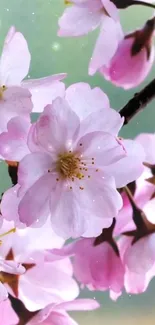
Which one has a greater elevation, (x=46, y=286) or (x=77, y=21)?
(x=77, y=21)

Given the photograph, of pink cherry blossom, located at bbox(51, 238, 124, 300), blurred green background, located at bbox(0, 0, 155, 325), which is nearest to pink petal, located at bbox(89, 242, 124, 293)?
pink cherry blossom, located at bbox(51, 238, 124, 300)

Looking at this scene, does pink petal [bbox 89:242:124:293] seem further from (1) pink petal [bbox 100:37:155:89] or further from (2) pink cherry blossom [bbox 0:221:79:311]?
(1) pink petal [bbox 100:37:155:89]

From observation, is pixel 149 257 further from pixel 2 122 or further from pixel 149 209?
pixel 2 122

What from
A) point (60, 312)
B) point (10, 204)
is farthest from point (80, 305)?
point (10, 204)

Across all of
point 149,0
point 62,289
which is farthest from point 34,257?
point 149,0

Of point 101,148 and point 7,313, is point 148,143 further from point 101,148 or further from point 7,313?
point 7,313

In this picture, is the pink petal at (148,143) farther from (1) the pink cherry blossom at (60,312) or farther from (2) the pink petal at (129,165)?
A: (1) the pink cherry blossom at (60,312)

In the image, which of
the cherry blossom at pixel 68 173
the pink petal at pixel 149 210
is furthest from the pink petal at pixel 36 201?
the pink petal at pixel 149 210

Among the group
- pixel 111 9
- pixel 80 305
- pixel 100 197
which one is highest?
pixel 111 9
